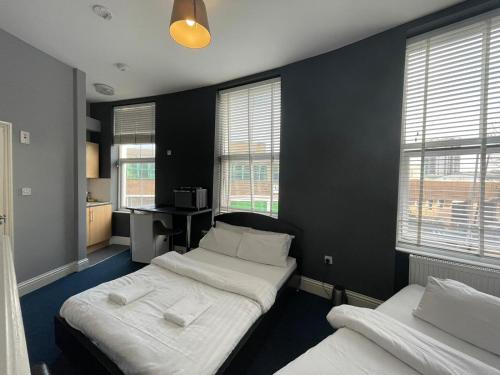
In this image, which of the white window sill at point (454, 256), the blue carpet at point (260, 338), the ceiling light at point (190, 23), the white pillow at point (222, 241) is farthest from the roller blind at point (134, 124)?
the white window sill at point (454, 256)

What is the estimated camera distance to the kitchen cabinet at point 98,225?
3.99m

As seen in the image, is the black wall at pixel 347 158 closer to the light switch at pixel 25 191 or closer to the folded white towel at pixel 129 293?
the folded white towel at pixel 129 293

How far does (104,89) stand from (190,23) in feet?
9.95

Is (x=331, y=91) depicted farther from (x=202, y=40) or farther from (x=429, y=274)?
(x=429, y=274)

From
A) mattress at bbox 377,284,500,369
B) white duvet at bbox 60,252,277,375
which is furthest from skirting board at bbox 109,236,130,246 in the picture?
mattress at bbox 377,284,500,369

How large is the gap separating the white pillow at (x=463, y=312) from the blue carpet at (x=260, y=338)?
2.93ft

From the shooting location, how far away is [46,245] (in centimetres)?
282

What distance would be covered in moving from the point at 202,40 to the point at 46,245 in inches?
124

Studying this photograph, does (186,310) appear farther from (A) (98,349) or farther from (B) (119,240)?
(B) (119,240)

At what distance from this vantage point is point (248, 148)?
3.29m

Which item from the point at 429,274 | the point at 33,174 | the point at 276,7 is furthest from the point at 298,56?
the point at 33,174

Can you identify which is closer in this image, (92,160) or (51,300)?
(51,300)

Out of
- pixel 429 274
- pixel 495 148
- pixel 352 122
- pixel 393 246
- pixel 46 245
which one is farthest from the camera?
pixel 46 245

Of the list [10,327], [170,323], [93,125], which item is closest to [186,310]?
[170,323]
